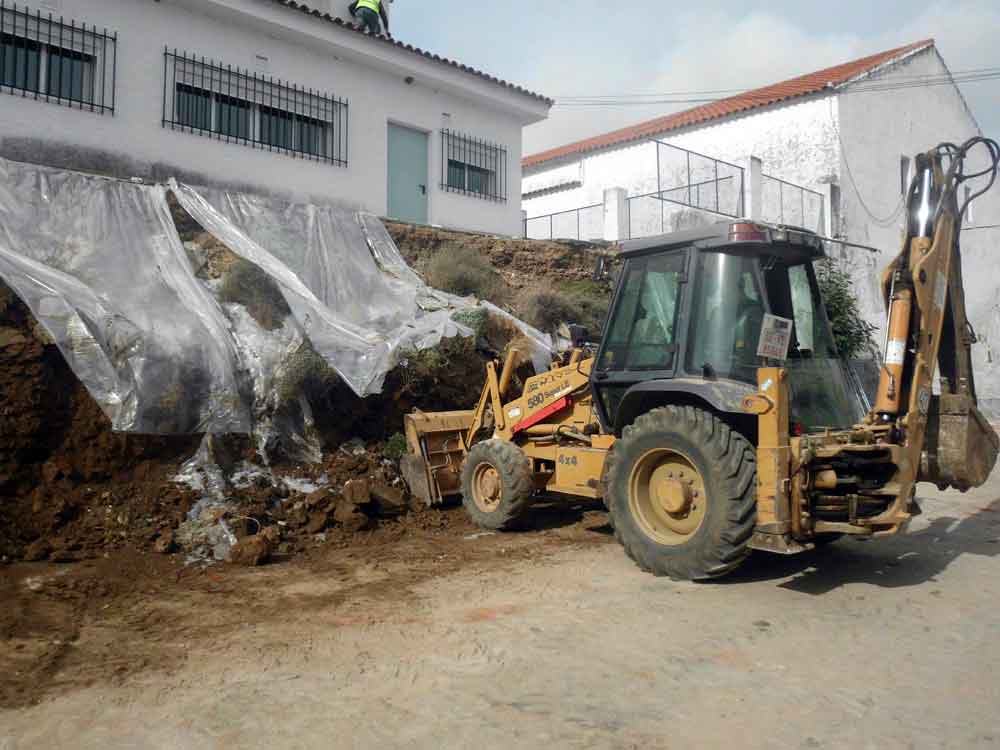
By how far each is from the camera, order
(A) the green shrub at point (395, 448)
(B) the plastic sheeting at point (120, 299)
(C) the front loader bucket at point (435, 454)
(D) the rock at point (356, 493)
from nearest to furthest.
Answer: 1. (B) the plastic sheeting at point (120, 299)
2. (D) the rock at point (356, 493)
3. (C) the front loader bucket at point (435, 454)
4. (A) the green shrub at point (395, 448)

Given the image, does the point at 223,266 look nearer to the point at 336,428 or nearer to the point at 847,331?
the point at 336,428

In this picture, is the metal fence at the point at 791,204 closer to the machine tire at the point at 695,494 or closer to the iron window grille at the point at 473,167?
the iron window grille at the point at 473,167

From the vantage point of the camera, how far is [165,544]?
583cm

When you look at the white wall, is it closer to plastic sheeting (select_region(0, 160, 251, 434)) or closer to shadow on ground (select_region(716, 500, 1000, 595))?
shadow on ground (select_region(716, 500, 1000, 595))

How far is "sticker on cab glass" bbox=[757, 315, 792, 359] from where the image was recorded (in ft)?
17.1

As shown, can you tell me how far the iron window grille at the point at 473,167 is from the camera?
1333 cm

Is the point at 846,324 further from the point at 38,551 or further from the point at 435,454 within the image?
the point at 38,551

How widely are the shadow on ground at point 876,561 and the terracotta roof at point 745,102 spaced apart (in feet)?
Answer: 43.4

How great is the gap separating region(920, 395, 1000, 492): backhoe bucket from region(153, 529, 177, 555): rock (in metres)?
5.39

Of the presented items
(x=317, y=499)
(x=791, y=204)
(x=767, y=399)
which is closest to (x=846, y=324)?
(x=767, y=399)

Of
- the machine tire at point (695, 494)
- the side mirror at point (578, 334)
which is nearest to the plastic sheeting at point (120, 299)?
the side mirror at point (578, 334)

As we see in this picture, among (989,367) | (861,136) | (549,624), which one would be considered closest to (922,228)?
(549,624)

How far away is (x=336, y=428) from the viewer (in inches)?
315

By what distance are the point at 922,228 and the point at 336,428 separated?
5466 millimetres
